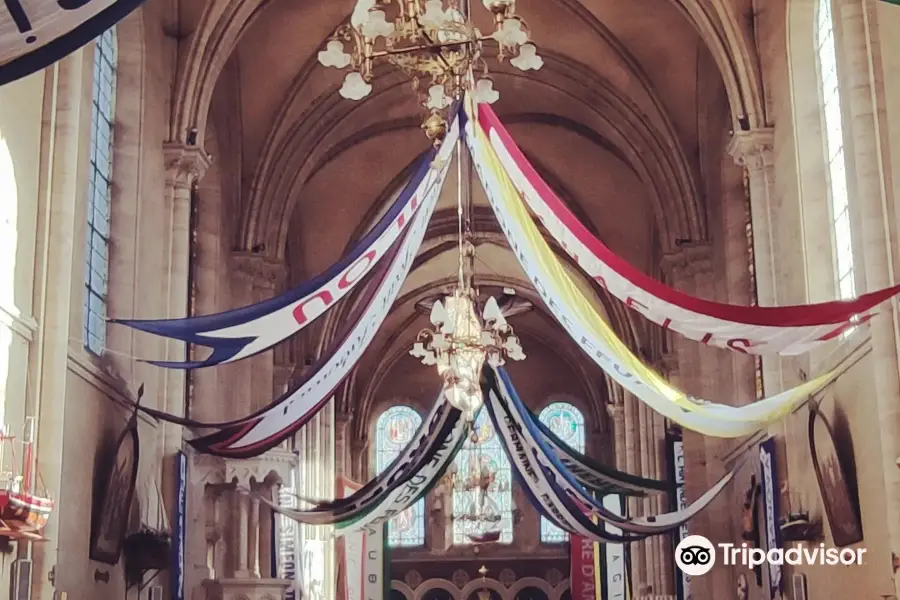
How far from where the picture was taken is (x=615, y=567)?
23.8 m

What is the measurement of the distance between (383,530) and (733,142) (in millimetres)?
12139

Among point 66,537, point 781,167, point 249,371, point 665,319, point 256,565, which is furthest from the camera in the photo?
point 249,371

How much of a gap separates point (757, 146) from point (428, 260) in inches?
501

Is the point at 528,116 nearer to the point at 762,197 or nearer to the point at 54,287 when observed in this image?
the point at 762,197

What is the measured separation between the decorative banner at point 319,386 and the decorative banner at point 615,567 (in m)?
11.1

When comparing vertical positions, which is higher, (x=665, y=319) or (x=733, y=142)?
(x=733, y=142)

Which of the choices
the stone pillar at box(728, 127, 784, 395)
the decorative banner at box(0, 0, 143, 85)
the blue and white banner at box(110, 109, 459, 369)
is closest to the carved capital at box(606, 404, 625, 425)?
the stone pillar at box(728, 127, 784, 395)

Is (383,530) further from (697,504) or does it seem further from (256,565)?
(697,504)

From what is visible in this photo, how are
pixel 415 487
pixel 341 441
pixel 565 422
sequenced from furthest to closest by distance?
1. pixel 565 422
2. pixel 341 441
3. pixel 415 487

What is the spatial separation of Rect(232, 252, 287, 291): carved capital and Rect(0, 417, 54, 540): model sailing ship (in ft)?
29.7

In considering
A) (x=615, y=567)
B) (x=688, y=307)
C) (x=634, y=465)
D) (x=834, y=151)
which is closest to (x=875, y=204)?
(x=688, y=307)

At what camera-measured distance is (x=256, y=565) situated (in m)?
17.7

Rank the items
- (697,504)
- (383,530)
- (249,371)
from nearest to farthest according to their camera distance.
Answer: (697,504), (249,371), (383,530)

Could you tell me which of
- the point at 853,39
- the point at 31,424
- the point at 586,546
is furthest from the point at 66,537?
the point at 586,546
